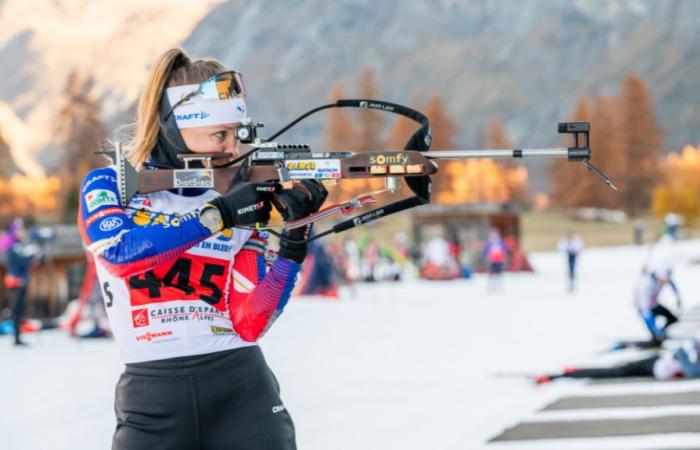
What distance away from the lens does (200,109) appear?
358 centimetres

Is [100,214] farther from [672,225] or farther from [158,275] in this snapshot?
[672,225]

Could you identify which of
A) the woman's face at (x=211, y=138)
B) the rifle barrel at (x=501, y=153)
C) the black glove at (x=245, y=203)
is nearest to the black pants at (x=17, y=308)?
the woman's face at (x=211, y=138)

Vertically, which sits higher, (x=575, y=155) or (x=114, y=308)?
(x=575, y=155)

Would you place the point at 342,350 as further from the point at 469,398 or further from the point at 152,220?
the point at 152,220

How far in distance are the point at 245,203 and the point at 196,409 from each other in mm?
664

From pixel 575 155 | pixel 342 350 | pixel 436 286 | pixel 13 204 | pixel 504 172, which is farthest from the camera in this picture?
pixel 504 172

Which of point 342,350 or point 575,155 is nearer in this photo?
point 575,155

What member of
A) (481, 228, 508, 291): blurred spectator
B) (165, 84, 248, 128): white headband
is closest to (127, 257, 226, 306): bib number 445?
(165, 84, 248, 128): white headband

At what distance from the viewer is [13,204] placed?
83.1m

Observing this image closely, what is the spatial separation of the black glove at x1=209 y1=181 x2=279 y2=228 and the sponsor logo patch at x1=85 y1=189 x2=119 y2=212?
13.9 inches

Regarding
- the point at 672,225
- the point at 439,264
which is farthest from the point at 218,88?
the point at 672,225

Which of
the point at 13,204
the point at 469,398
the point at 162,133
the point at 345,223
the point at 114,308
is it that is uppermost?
the point at 13,204

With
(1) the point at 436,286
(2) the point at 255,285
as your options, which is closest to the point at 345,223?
(2) the point at 255,285

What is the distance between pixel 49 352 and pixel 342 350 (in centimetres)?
440
